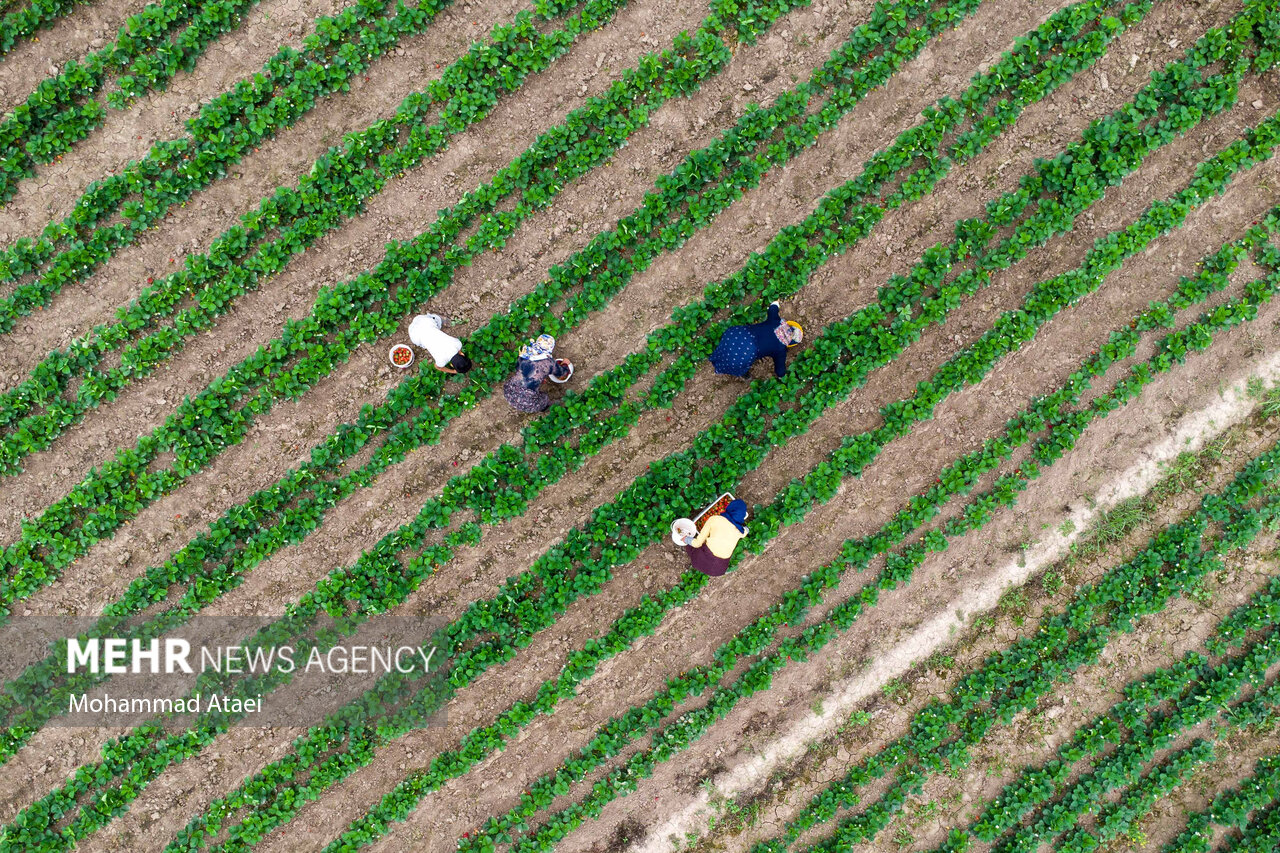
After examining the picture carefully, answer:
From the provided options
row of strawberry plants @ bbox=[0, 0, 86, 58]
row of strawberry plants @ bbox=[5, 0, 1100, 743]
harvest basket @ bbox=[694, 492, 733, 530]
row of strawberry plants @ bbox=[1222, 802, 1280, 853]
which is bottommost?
row of strawberry plants @ bbox=[1222, 802, 1280, 853]

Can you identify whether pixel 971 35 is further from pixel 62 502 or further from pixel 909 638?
pixel 62 502

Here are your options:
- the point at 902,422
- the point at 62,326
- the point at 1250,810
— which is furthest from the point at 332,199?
the point at 1250,810

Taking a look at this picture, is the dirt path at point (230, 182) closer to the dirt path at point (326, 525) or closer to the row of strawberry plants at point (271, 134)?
the row of strawberry plants at point (271, 134)

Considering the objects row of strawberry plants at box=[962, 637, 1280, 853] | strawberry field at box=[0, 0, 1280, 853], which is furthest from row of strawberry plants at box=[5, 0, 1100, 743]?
row of strawberry plants at box=[962, 637, 1280, 853]

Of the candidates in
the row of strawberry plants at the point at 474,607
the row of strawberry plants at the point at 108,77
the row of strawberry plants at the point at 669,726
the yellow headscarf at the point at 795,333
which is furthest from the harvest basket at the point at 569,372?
the row of strawberry plants at the point at 108,77

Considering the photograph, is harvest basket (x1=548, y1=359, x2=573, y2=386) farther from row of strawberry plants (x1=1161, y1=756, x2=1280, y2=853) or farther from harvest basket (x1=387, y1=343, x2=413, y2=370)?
row of strawberry plants (x1=1161, y1=756, x2=1280, y2=853)

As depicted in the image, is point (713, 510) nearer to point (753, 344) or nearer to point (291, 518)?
point (753, 344)

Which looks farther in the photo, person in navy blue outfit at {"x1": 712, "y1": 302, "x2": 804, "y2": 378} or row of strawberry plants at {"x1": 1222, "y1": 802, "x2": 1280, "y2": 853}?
row of strawberry plants at {"x1": 1222, "y1": 802, "x2": 1280, "y2": 853}

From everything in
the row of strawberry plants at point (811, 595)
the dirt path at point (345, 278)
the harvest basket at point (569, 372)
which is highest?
the dirt path at point (345, 278)
